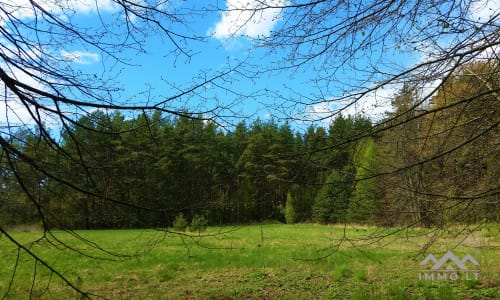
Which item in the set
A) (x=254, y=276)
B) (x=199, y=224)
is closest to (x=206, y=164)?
(x=199, y=224)

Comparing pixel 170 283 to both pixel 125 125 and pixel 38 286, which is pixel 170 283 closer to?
pixel 38 286

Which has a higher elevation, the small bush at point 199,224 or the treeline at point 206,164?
the treeline at point 206,164

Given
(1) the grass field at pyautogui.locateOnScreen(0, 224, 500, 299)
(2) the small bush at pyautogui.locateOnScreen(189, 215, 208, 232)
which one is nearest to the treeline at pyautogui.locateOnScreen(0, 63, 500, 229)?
(2) the small bush at pyautogui.locateOnScreen(189, 215, 208, 232)

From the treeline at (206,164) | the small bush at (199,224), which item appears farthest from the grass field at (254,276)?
the treeline at (206,164)

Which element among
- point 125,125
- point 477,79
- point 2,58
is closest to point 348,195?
point 125,125

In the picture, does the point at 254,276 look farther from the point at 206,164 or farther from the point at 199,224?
the point at 206,164

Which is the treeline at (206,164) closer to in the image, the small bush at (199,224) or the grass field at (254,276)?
the small bush at (199,224)

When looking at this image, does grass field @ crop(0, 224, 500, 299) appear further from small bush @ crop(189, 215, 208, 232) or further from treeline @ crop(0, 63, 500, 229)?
treeline @ crop(0, 63, 500, 229)

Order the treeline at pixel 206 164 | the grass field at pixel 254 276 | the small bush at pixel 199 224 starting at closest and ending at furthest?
1. the treeline at pixel 206 164
2. the small bush at pixel 199 224
3. the grass field at pixel 254 276

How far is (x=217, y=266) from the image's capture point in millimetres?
8398

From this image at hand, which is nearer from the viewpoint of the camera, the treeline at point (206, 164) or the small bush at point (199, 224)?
the treeline at point (206, 164)

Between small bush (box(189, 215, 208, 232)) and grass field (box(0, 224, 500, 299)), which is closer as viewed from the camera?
small bush (box(189, 215, 208, 232))

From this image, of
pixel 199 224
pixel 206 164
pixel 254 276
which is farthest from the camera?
pixel 254 276

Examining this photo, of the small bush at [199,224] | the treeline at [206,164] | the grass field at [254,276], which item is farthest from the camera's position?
the grass field at [254,276]
